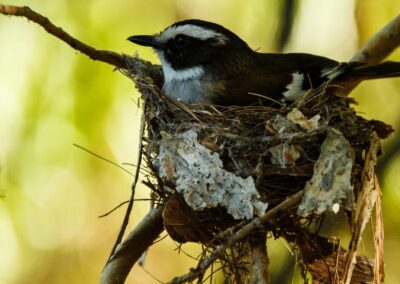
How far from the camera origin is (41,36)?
18.2ft

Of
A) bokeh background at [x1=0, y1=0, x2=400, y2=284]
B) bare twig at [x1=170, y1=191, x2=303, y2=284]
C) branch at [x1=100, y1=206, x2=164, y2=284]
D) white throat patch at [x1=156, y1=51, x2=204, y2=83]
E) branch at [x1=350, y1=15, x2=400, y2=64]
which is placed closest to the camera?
bare twig at [x1=170, y1=191, x2=303, y2=284]

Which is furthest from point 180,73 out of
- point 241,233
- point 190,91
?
point 241,233

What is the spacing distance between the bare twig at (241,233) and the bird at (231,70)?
864mm

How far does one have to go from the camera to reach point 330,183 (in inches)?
127

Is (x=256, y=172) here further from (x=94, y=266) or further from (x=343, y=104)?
(x=94, y=266)

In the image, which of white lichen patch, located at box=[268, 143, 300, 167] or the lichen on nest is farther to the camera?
white lichen patch, located at box=[268, 143, 300, 167]

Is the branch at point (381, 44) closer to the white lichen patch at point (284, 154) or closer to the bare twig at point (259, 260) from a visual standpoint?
the white lichen patch at point (284, 154)

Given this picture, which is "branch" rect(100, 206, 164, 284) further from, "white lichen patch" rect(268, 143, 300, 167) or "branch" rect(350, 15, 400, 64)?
"branch" rect(350, 15, 400, 64)

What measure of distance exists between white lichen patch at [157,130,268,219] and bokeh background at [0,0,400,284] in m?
1.75

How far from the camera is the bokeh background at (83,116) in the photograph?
5328 mm

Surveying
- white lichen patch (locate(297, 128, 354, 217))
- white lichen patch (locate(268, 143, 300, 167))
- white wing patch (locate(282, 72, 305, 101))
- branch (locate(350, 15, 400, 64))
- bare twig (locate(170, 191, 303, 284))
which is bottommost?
bare twig (locate(170, 191, 303, 284))

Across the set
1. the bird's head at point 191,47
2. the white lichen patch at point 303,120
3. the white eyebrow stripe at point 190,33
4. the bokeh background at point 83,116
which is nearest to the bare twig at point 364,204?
the white lichen patch at point 303,120

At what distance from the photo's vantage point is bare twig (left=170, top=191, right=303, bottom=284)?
8.96ft

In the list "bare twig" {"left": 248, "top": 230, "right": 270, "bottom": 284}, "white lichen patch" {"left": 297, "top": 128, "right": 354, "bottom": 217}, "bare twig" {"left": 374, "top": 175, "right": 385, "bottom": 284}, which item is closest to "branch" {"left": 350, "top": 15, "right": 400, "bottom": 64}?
"bare twig" {"left": 374, "top": 175, "right": 385, "bottom": 284}
